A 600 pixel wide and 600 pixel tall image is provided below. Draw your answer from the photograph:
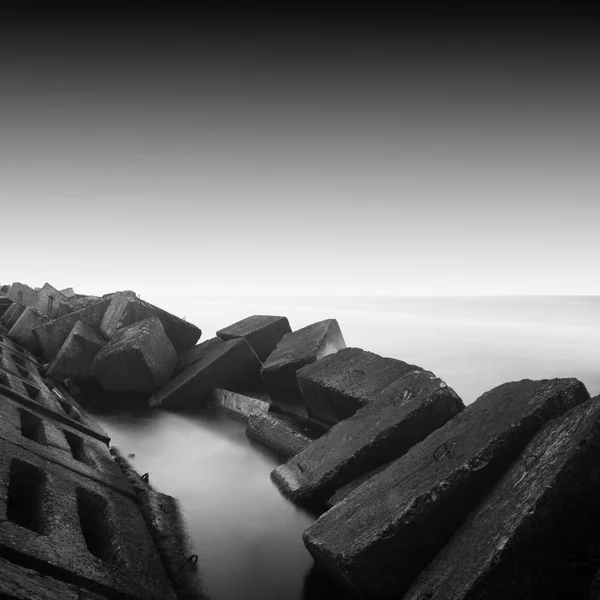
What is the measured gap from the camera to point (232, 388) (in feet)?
25.0

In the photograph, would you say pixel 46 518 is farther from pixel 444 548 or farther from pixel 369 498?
pixel 444 548

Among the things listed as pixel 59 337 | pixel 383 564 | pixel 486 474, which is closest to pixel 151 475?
pixel 383 564

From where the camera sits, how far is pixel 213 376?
7375 mm

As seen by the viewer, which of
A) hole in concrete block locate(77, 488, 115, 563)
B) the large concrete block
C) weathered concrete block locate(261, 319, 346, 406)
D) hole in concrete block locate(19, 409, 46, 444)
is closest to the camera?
the large concrete block

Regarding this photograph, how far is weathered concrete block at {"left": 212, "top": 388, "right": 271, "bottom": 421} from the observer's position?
6555mm

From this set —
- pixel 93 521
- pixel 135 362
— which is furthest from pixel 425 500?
pixel 135 362

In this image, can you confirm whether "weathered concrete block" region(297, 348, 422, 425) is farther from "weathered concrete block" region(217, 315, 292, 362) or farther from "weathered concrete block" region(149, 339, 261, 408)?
"weathered concrete block" region(217, 315, 292, 362)

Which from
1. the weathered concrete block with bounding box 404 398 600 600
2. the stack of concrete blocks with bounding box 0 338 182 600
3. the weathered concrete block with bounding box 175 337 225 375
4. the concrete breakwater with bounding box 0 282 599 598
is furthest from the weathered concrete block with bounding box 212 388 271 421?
the weathered concrete block with bounding box 404 398 600 600

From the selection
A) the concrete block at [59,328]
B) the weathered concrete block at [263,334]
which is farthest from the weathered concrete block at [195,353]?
the concrete block at [59,328]

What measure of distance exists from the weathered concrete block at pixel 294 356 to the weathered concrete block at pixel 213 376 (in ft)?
2.14

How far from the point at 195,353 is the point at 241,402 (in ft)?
6.88

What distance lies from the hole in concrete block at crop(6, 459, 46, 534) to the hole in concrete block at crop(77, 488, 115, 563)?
0.30 m

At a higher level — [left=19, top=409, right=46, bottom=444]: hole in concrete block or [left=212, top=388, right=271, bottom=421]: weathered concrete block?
[left=19, top=409, right=46, bottom=444]: hole in concrete block

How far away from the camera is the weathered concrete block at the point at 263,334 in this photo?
8.38 meters
